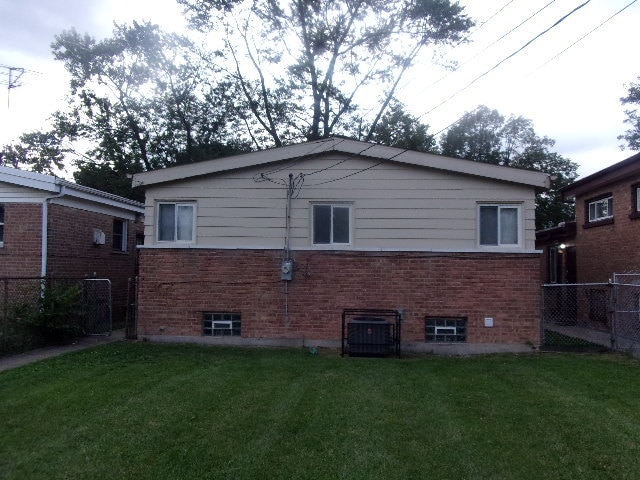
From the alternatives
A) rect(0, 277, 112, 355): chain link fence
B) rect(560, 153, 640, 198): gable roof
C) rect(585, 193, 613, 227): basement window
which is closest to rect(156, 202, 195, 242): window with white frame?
rect(0, 277, 112, 355): chain link fence

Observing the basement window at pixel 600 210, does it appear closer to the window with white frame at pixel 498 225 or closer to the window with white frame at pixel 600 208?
the window with white frame at pixel 600 208

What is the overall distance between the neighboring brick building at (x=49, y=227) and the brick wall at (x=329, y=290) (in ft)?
10.0

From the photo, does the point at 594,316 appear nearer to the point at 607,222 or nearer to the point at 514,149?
the point at 607,222

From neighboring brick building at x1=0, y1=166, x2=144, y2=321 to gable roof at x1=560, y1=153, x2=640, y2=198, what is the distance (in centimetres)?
1286

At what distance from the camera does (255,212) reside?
37.1 feet

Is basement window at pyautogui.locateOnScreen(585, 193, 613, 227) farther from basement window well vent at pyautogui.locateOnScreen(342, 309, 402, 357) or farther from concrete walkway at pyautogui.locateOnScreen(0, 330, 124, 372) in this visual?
concrete walkway at pyautogui.locateOnScreen(0, 330, 124, 372)

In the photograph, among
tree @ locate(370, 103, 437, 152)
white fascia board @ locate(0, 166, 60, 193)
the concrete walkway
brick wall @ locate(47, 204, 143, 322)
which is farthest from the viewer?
tree @ locate(370, 103, 437, 152)

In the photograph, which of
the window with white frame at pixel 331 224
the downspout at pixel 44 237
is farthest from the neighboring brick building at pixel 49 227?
the window with white frame at pixel 331 224

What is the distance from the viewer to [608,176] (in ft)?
44.9

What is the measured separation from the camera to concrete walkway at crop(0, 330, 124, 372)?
930cm

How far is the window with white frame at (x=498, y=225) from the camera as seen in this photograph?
10.9 metres

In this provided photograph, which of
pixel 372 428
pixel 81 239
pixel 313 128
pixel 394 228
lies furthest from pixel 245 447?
pixel 313 128

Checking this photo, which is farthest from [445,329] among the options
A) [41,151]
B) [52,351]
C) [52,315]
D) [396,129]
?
[41,151]

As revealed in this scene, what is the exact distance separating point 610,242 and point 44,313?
13.2 meters
